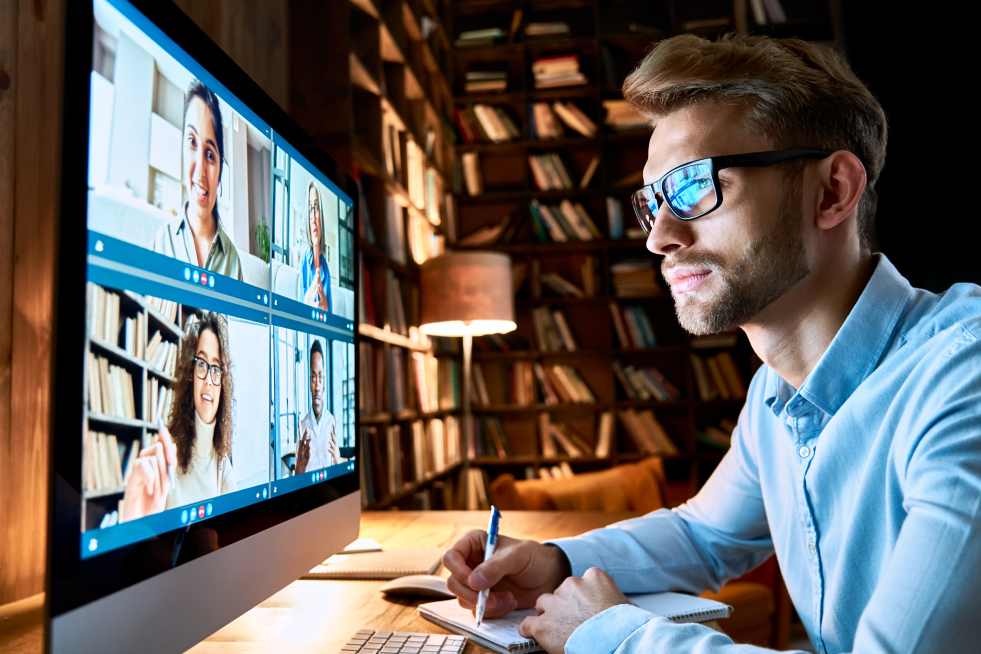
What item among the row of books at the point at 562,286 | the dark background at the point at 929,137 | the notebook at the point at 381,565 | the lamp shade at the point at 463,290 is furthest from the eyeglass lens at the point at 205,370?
the row of books at the point at 562,286

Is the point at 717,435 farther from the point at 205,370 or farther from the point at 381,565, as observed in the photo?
the point at 205,370

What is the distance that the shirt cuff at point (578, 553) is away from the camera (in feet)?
3.29

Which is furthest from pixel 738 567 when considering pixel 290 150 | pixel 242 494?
pixel 290 150

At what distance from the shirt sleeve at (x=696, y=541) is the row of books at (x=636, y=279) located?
2755 mm

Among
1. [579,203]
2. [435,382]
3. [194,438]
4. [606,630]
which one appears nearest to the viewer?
[194,438]

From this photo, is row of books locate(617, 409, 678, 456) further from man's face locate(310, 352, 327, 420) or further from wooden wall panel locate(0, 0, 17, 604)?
wooden wall panel locate(0, 0, 17, 604)

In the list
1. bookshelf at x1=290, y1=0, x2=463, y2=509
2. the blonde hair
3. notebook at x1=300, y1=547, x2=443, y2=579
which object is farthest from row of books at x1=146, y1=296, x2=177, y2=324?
bookshelf at x1=290, y1=0, x2=463, y2=509

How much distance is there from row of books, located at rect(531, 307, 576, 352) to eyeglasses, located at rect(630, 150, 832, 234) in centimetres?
296

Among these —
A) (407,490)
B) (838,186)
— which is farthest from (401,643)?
(407,490)

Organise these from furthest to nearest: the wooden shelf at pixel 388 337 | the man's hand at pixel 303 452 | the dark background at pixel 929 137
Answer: the dark background at pixel 929 137 → the wooden shelf at pixel 388 337 → the man's hand at pixel 303 452

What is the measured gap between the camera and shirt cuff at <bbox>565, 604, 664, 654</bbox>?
2.27 ft

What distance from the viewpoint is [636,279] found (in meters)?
3.89

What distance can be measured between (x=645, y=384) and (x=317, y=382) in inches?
127

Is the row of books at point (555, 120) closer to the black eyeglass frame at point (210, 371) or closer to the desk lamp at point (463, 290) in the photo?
the desk lamp at point (463, 290)
